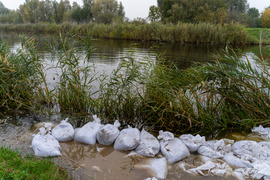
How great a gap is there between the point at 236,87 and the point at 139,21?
17.4m

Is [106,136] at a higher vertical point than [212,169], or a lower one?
higher

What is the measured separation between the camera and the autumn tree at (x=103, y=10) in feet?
145

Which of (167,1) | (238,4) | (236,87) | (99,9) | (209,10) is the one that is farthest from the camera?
(238,4)

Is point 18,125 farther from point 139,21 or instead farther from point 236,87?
point 139,21

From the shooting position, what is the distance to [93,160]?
259 centimetres

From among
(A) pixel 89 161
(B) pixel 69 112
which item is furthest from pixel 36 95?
(A) pixel 89 161

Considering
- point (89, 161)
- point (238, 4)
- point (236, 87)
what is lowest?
point (89, 161)

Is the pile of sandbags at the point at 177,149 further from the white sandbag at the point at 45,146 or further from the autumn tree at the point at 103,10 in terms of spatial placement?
the autumn tree at the point at 103,10

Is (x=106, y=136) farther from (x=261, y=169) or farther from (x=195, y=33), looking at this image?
(x=195, y=33)

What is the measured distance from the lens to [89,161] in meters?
2.57

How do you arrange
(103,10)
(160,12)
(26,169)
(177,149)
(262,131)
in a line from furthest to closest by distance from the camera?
(103,10) → (160,12) → (262,131) → (177,149) → (26,169)

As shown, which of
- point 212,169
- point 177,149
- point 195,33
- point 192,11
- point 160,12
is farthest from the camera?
point 160,12

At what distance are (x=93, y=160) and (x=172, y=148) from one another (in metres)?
1.02

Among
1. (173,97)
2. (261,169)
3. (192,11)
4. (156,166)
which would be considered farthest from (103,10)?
(261,169)
